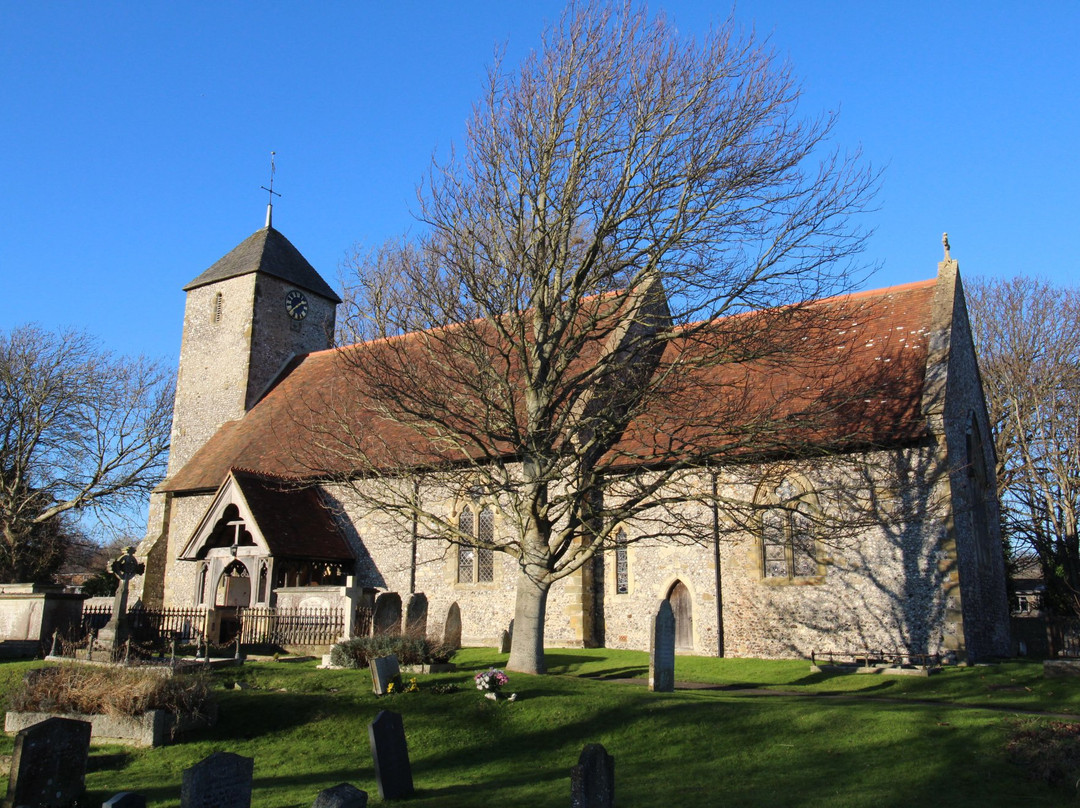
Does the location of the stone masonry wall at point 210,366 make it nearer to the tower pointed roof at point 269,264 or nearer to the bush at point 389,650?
the tower pointed roof at point 269,264

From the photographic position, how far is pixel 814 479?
19031 mm

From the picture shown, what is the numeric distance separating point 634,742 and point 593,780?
4208mm

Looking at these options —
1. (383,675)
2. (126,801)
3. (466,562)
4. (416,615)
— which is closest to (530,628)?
(383,675)

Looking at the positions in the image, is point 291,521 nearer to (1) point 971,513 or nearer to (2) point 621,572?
(2) point 621,572

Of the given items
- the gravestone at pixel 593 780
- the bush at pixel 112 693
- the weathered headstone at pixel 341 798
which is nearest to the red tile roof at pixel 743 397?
the bush at pixel 112 693

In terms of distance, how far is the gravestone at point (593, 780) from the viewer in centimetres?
755

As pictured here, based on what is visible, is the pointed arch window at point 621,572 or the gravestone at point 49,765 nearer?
the gravestone at point 49,765

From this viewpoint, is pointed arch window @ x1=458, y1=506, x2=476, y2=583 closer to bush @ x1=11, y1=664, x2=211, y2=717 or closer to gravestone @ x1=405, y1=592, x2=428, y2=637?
gravestone @ x1=405, y1=592, x2=428, y2=637

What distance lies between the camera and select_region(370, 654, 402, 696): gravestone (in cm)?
1379

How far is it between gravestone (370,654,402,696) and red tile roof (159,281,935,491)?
13.5ft

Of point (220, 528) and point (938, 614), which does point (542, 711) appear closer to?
point (938, 614)

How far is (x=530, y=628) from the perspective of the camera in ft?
51.7

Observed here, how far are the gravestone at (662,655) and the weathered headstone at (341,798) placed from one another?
7.69 m

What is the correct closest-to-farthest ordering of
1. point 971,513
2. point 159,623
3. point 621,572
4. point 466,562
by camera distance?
point 159,623, point 971,513, point 621,572, point 466,562
